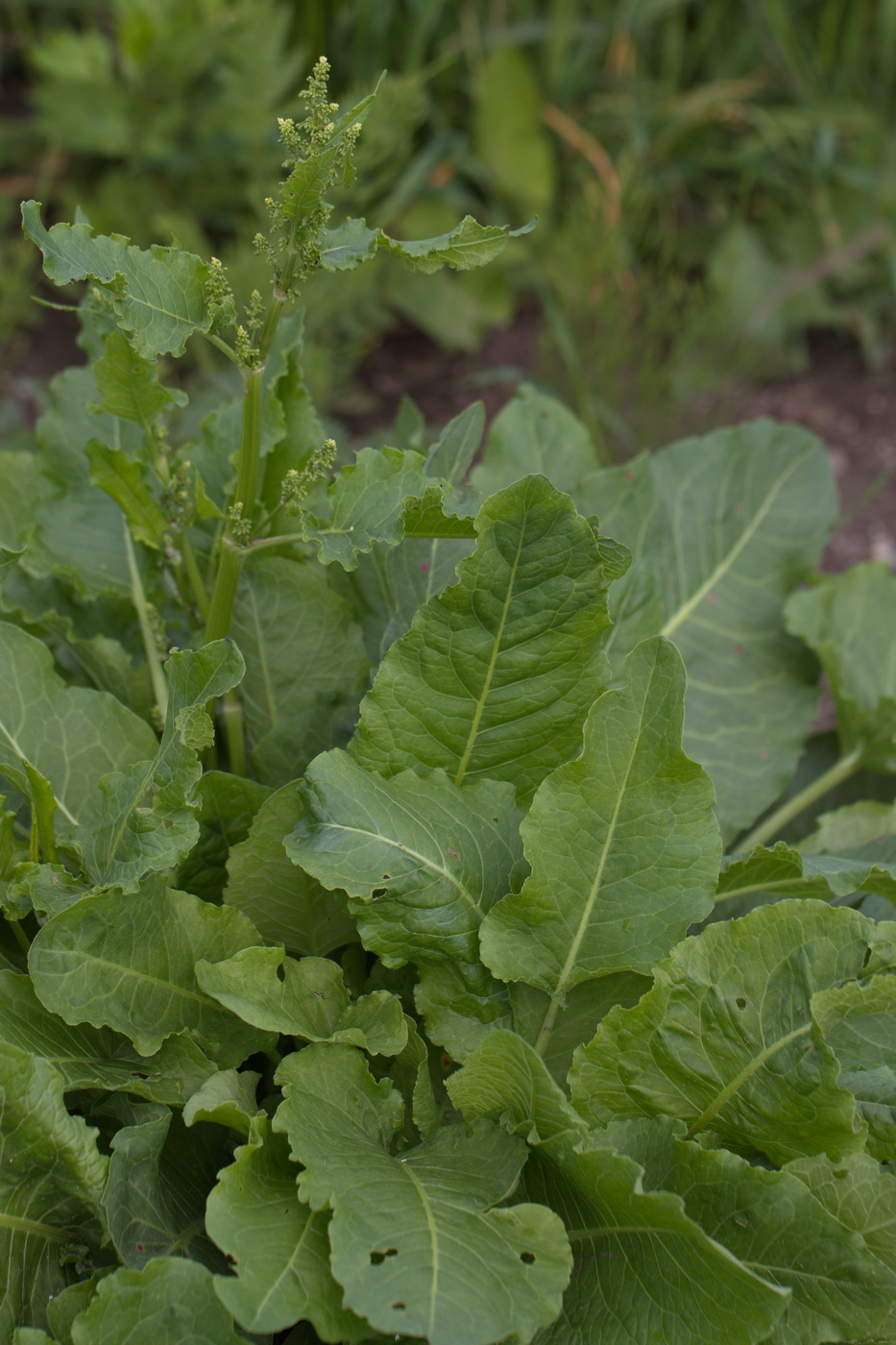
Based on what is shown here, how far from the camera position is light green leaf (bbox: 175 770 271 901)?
111 centimetres

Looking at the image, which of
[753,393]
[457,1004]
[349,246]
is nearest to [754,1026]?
[457,1004]

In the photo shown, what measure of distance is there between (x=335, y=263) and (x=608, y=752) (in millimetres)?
460

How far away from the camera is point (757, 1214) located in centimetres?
91

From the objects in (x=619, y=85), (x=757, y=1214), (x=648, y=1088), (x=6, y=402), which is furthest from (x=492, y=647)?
(x=619, y=85)

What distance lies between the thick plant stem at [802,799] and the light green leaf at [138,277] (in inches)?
36.9

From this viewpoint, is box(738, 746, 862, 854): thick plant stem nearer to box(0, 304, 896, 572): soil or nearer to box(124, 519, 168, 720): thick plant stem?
box(124, 519, 168, 720): thick plant stem

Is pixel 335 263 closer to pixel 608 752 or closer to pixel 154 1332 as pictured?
pixel 608 752

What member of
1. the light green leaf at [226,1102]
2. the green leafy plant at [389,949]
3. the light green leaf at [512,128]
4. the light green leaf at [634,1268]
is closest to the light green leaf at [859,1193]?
the green leafy plant at [389,949]

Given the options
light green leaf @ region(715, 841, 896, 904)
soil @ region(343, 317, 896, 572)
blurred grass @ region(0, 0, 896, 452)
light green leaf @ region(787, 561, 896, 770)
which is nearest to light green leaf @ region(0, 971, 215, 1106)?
light green leaf @ region(715, 841, 896, 904)

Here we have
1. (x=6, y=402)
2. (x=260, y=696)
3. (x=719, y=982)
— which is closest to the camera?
(x=719, y=982)

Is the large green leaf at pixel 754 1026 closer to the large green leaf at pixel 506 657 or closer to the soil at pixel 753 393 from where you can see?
the large green leaf at pixel 506 657

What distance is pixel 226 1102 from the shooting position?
36.7 inches

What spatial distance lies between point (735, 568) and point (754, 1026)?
731mm

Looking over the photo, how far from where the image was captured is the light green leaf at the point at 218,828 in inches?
43.7
